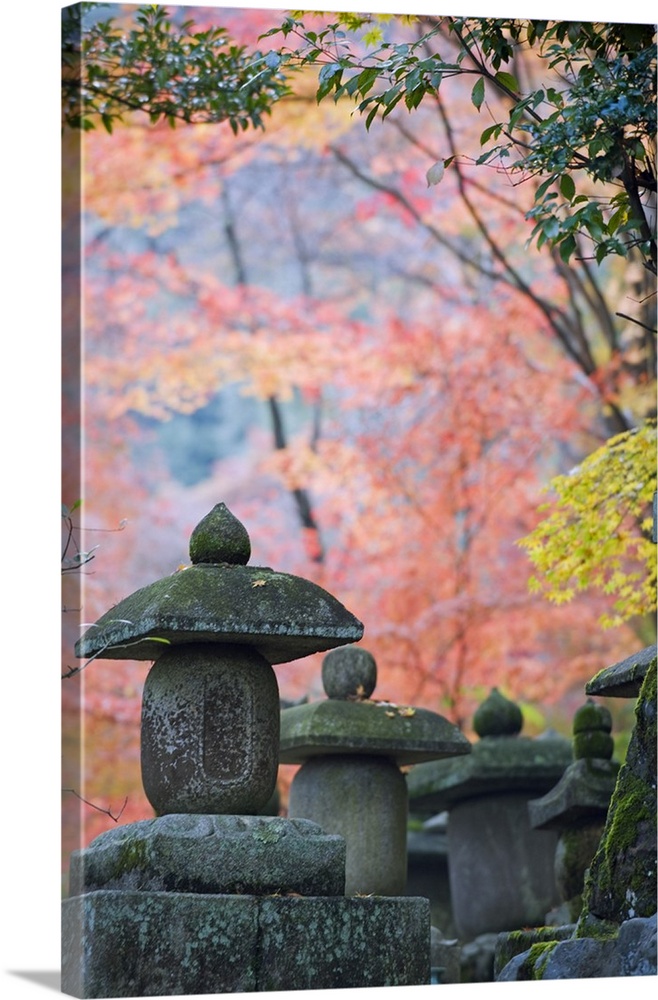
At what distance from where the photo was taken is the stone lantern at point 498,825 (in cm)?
764

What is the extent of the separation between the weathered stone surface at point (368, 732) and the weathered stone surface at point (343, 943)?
5.39ft

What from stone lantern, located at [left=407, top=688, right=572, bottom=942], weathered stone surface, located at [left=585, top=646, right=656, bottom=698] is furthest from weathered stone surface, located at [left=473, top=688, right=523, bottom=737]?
weathered stone surface, located at [left=585, top=646, right=656, bottom=698]

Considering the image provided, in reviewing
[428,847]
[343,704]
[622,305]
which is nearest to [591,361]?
[622,305]

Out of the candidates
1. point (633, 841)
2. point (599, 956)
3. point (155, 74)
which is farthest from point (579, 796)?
point (155, 74)

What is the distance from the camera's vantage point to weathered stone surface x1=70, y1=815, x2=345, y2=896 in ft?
13.3

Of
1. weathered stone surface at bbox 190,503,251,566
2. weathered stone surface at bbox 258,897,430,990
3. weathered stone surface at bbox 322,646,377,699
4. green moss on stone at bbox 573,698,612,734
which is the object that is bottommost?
weathered stone surface at bbox 258,897,430,990

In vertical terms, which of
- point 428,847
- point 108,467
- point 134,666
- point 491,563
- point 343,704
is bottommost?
point 428,847

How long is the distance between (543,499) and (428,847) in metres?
5.23

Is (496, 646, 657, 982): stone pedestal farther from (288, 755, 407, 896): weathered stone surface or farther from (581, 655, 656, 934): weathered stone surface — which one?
(288, 755, 407, 896): weathered stone surface

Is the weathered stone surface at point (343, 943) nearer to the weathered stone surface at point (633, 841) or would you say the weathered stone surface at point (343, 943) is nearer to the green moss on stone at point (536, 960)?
the green moss on stone at point (536, 960)

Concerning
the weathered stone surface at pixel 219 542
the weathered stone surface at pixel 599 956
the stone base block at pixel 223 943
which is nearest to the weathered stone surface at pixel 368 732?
the weathered stone surface at pixel 599 956

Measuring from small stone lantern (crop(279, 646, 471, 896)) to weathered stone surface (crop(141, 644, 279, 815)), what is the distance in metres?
1.60

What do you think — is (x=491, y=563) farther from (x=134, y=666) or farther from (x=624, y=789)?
(x=624, y=789)

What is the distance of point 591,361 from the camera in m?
10.9
